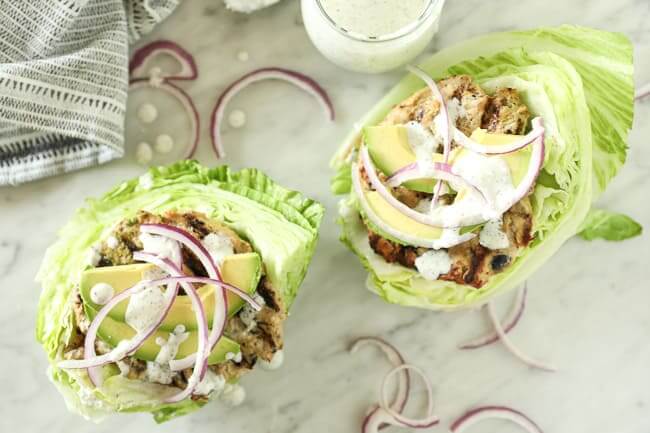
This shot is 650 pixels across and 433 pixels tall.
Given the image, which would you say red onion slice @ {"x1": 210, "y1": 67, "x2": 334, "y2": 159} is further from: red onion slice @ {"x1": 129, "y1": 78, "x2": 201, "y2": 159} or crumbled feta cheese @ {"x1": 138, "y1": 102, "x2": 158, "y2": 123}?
crumbled feta cheese @ {"x1": 138, "y1": 102, "x2": 158, "y2": 123}

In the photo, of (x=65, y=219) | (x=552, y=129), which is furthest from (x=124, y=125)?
(x=552, y=129)

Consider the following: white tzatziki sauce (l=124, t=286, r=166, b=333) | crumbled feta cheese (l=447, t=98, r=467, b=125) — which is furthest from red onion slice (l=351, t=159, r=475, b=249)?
white tzatziki sauce (l=124, t=286, r=166, b=333)

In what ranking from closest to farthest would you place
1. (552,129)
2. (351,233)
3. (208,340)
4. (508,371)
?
(208,340)
(552,129)
(351,233)
(508,371)

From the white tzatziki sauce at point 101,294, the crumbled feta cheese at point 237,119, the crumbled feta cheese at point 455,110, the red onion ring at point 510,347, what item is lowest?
the red onion ring at point 510,347

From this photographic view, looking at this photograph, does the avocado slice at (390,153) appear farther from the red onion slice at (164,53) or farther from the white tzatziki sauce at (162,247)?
the red onion slice at (164,53)

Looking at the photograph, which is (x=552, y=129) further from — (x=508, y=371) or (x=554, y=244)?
(x=508, y=371)

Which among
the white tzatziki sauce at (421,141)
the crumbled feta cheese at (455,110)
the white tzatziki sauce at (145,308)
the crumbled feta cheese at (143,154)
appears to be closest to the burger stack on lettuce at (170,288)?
the white tzatziki sauce at (145,308)
